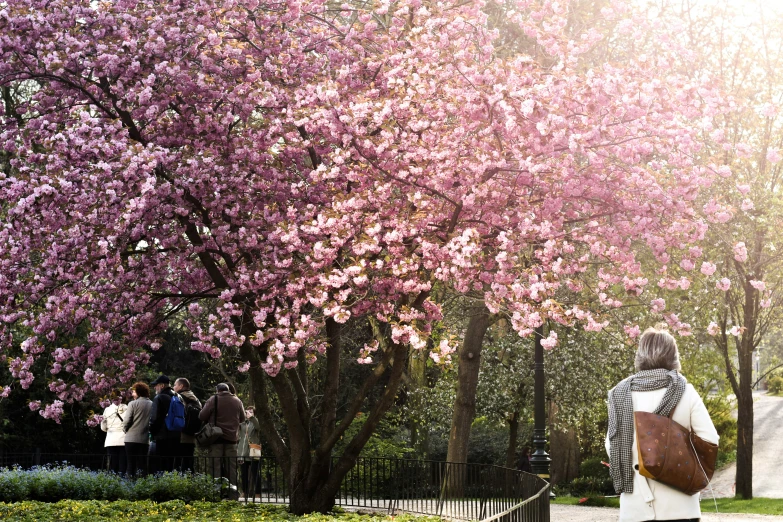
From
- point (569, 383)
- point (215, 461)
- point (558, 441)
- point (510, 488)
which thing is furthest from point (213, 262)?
point (558, 441)

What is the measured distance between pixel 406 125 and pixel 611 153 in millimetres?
2337

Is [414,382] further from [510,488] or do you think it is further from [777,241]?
[510,488]

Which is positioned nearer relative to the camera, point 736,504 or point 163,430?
point 163,430

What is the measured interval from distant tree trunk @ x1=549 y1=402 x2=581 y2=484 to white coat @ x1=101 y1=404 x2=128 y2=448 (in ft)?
55.6

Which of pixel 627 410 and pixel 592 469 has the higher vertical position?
pixel 627 410

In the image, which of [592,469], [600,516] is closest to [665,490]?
[600,516]

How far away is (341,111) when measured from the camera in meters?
11.3

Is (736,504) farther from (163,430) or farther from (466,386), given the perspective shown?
(163,430)

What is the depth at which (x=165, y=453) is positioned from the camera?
1602 centimetres

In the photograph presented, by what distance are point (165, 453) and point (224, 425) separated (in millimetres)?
1281

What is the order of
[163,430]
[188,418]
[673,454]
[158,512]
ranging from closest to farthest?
[673,454]
[158,512]
[163,430]
[188,418]

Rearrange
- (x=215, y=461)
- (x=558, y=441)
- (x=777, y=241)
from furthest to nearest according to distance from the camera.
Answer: (x=558, y=441)
(x=777, y=241)
(x=215, y=461)

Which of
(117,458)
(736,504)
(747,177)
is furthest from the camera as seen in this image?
(736,504)

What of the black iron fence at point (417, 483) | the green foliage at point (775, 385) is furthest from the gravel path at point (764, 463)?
the black iron fence at point (417, 483)
